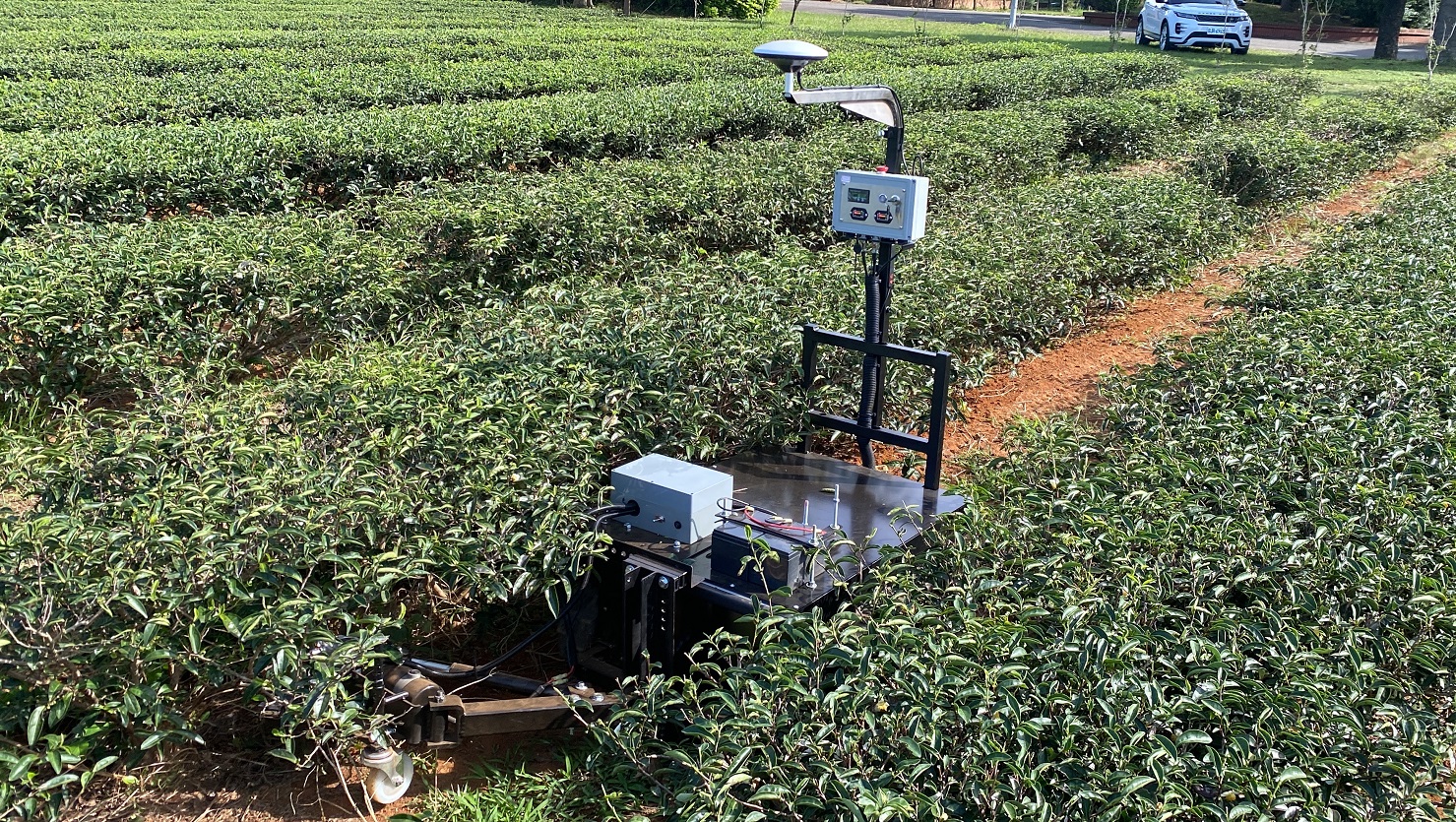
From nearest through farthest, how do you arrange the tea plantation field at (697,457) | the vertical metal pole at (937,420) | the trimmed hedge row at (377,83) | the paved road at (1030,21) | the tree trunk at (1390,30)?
the tea plantation field at (697,457) → the vertical metal pole at (937,420) → the trimmed hedge row at (377,83) → the tree trunk at (1390,30) → the paved road at (1030,21)

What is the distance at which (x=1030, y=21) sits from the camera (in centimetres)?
4059

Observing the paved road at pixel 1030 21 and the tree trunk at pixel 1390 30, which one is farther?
the paved road at pixel 1030 21

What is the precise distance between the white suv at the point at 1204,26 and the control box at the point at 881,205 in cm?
2767

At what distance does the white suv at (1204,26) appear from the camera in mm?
27484

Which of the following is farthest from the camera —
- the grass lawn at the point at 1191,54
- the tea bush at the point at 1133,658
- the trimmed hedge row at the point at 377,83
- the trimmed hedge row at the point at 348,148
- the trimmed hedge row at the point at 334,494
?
the grass lawn at the point at 1191,54

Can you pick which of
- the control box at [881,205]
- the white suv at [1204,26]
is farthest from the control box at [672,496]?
the white suv at [1204,26]

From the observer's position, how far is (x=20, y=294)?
530cm

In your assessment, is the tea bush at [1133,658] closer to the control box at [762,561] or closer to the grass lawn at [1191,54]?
the control box at [762,561]

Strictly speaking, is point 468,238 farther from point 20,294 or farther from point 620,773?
point 620,773

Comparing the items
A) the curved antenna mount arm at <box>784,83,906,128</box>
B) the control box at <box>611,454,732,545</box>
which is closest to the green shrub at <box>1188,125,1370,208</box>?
the curved antenna mount arm at <box>784,83,906,128</box>

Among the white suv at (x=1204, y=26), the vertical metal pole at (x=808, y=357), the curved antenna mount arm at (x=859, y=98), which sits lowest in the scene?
the vertical metal pole at (x=808, y=357)

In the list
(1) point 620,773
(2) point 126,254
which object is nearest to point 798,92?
(1) point 620,773

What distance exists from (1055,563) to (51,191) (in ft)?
23.6

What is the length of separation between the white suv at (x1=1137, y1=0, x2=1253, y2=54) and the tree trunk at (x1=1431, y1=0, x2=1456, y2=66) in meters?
4.46
